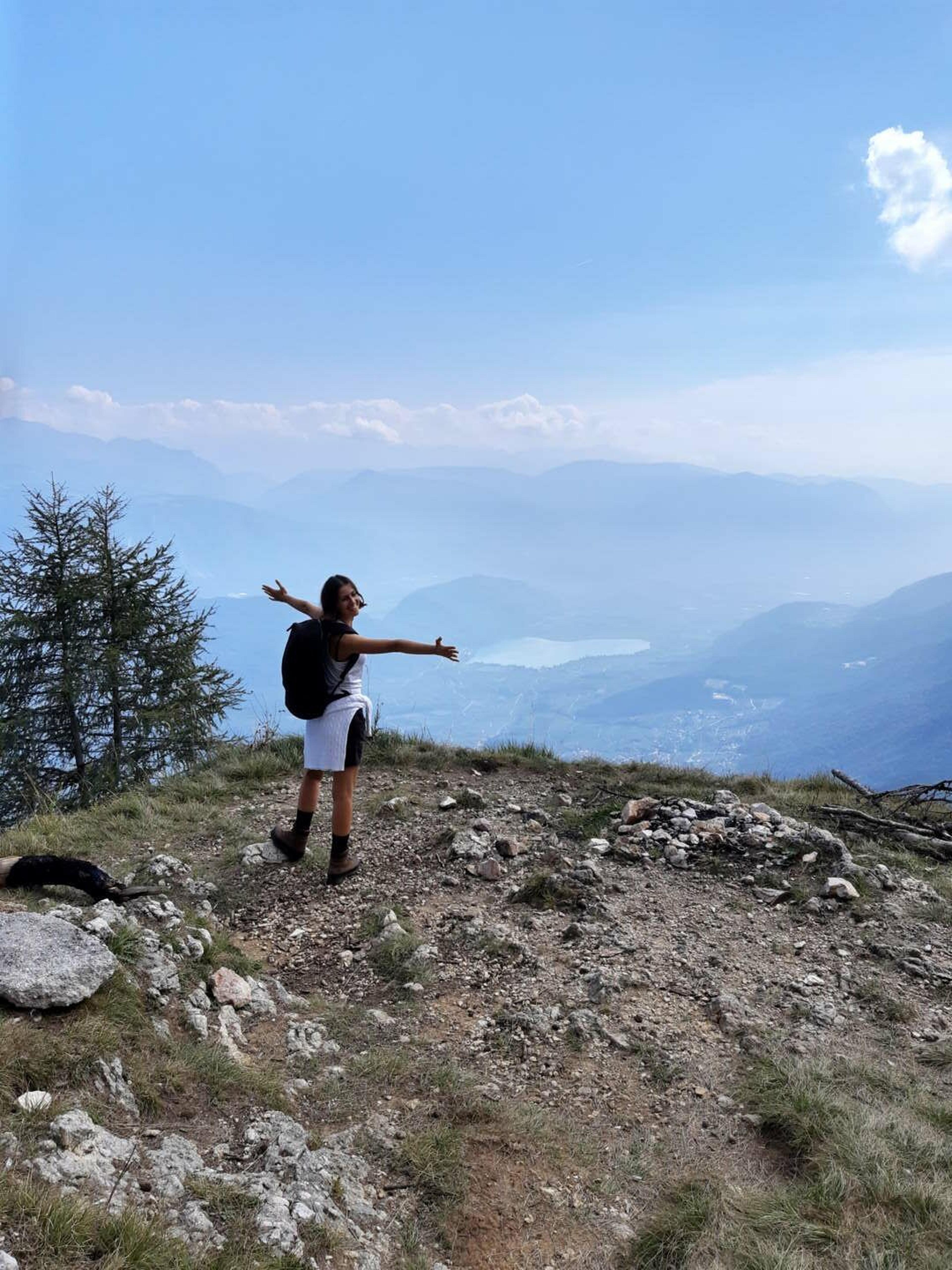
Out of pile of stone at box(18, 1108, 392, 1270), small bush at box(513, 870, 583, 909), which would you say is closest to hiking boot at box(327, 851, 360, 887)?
small bush at box(513, 870, 583, 909)

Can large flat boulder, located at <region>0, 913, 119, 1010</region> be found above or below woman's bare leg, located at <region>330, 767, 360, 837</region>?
below

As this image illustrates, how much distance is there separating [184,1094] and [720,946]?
158 inches

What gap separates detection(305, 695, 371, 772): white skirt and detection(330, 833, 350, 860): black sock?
623 mm

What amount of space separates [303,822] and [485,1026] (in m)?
2.70

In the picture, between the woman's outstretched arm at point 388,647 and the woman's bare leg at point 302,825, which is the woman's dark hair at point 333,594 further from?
the woman's bare leg at point 302,825

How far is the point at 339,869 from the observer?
660 centimetres

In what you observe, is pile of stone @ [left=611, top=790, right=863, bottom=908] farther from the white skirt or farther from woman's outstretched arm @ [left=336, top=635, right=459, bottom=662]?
woman's outstretched arm @ [left=336, top=635, right=459, bottom=662]

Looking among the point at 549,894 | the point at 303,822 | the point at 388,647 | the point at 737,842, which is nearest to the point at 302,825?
→ the point at 303,822

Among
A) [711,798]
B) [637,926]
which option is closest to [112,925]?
[637,926]

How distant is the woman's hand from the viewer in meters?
7.16

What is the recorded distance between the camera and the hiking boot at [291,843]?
272 inches

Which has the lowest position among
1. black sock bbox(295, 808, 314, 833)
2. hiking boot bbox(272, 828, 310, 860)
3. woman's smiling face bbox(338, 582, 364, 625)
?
hiking boot bbox(272, 828, 310, 860)

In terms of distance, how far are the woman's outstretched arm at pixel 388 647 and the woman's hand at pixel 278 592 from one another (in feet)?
4.00

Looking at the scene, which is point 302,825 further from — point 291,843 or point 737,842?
point 737,842
